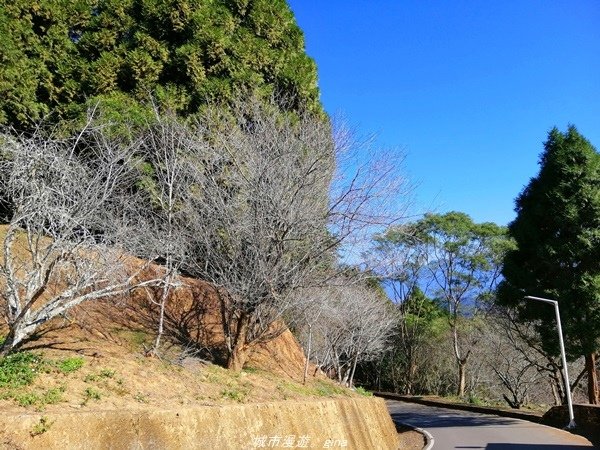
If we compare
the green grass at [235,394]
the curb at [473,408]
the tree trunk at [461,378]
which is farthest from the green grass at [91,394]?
the tree trunk at [461,378]

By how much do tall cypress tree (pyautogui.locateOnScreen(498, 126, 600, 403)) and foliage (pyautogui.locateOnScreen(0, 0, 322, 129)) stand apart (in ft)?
35.6

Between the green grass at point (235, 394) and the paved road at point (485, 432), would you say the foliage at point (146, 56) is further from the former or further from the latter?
the paved road at point (485, 432)

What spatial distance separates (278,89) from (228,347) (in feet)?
28.6

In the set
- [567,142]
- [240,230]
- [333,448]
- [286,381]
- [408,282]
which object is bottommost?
[333,448]

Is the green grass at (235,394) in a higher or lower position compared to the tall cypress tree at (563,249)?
lower

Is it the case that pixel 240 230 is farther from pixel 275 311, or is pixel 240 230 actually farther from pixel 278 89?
pixel 278 89

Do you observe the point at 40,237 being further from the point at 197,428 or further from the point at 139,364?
the point at 197,428

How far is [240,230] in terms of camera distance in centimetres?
1106

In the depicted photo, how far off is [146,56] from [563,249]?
55.6ft

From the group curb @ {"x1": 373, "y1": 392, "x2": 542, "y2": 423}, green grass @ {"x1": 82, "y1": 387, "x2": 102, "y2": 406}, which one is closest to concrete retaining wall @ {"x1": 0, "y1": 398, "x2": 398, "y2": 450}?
green grass @ {"x1": 82, "y1": 387, "x2": 102, "y2": 406}

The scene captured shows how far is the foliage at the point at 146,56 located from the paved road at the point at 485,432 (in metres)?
11.8

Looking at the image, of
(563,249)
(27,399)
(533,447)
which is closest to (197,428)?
(27,399)

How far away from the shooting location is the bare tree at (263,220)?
11031 mm

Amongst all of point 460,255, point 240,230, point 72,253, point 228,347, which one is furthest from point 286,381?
point 460,255
